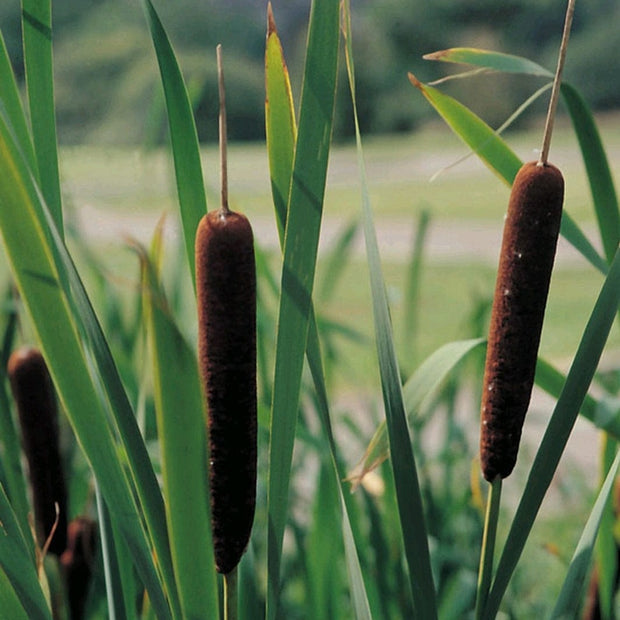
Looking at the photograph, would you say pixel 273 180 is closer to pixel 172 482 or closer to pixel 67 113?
pixel 172 482

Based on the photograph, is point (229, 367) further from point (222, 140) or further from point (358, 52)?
point (358, 52)

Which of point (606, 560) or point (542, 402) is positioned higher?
point (542, 402)

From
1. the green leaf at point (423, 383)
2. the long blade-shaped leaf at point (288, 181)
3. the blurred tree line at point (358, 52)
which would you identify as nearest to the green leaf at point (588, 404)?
the green leaf at point (423, 383)

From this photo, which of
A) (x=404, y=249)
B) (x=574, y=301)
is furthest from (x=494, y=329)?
(x=404, y=249)

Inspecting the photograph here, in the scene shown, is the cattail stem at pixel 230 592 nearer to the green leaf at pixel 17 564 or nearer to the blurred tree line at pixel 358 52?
the green leaf at pixel 17 564

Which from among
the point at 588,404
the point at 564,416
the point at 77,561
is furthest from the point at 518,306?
the point at 77,561
